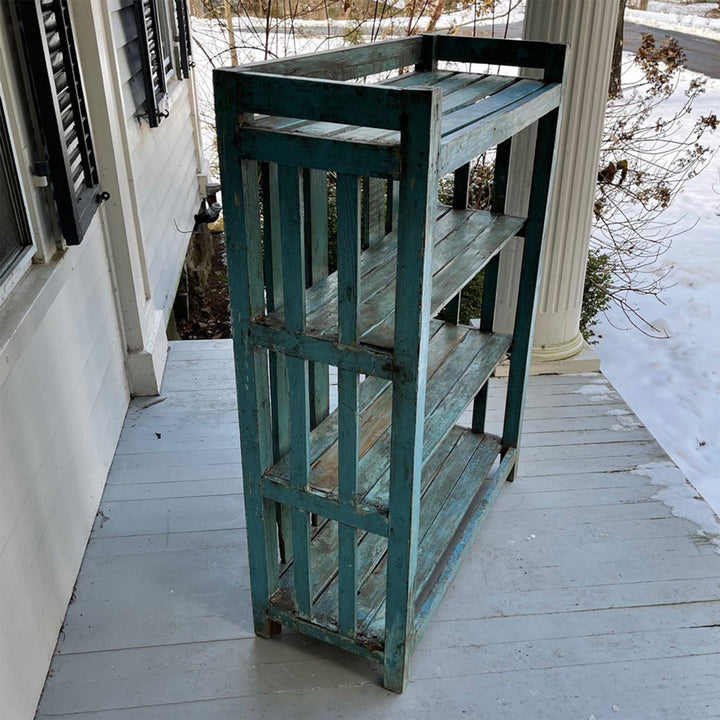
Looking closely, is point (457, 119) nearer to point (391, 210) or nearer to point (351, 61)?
point (351, 61)

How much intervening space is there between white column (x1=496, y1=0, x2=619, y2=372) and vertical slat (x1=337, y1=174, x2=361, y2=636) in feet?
4.91

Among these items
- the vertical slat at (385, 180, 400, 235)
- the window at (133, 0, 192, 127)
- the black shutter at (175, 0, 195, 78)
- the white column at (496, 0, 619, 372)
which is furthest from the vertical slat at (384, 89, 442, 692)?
the black shutter at (175, 0, 195, 78)

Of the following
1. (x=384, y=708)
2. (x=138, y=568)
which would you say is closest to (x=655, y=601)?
(x=384, y=708)

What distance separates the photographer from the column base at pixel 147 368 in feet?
10.1

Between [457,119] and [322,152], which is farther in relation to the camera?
[457,119]

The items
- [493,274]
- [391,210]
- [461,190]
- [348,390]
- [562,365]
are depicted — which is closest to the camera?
[348,390]


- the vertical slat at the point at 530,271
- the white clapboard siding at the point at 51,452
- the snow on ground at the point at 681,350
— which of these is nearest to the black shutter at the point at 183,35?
the snow on ground at the point at 681,350

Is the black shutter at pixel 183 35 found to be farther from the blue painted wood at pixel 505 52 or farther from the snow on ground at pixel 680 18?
the snow on ground at pixel 680 18

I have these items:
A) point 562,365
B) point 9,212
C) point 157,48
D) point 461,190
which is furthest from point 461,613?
point 157,48

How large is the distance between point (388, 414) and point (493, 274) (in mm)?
696

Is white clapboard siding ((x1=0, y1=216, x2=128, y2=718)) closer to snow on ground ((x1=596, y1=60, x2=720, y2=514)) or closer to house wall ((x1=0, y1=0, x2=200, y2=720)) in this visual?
house wall ((x1=0, y1=0, x2=200, y2=720))

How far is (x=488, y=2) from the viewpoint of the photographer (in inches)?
195

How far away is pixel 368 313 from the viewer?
167cm

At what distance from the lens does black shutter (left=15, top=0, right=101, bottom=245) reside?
201cm
